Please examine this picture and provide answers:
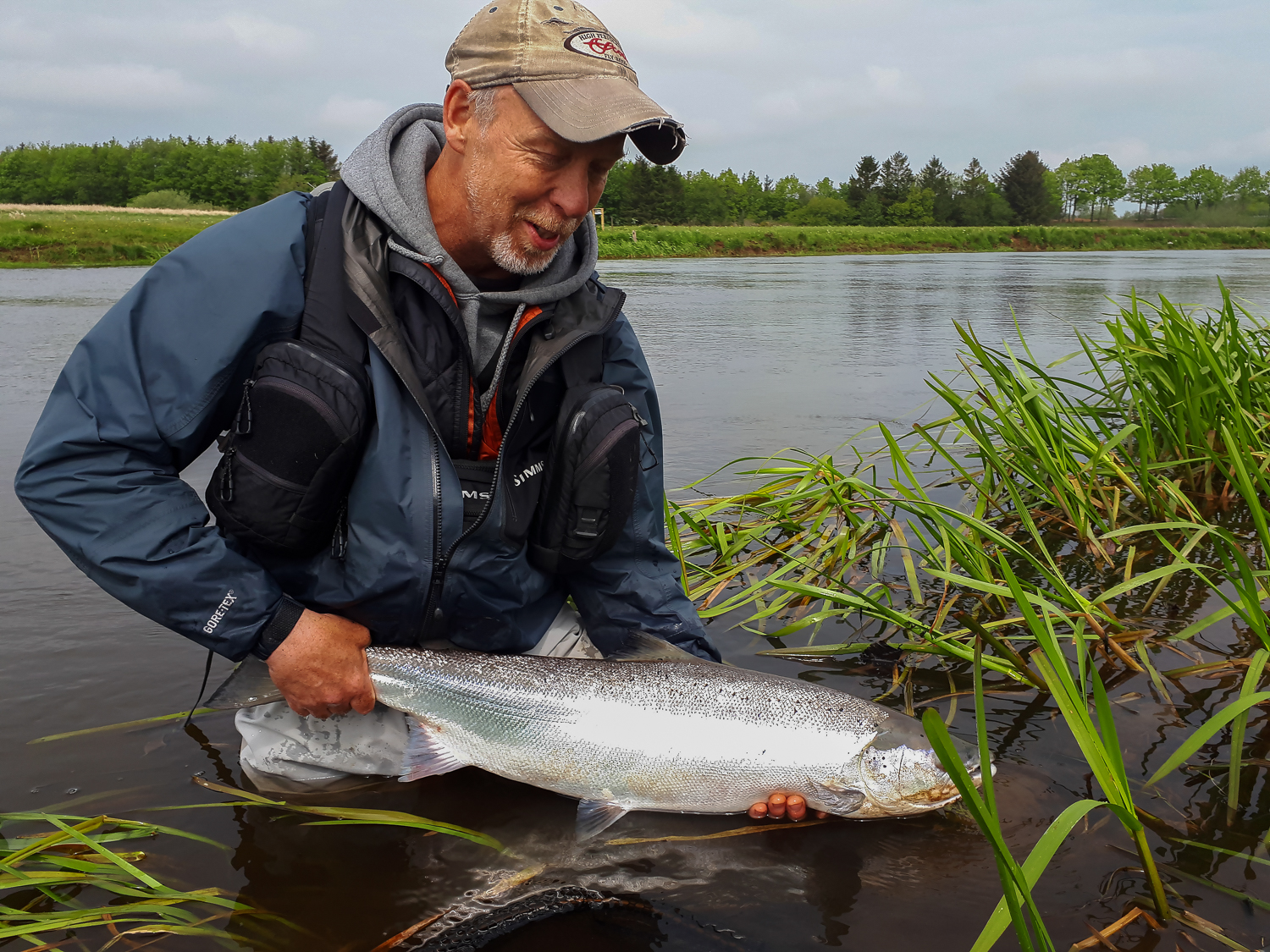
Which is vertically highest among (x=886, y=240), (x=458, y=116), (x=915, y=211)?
(x=915, y=211)

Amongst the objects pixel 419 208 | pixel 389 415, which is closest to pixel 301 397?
pixel 389 415

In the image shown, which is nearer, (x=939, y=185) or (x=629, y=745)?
(x=629, y=745)

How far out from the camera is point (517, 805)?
293 cm

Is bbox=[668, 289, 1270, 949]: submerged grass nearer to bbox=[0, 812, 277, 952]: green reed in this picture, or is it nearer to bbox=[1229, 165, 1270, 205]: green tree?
bbox=[0, 812, 277, 952]: green reed

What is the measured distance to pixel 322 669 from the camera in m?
2.66

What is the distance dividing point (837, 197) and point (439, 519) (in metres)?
129

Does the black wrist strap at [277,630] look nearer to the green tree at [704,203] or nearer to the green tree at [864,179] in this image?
the green tree at [704,203]

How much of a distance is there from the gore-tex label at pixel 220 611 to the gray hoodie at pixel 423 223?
1120 millimetres

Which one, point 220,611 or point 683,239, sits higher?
point 683,239

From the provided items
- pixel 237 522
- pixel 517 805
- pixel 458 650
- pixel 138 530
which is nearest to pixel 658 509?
pixel 458 650

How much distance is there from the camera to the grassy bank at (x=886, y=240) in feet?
168

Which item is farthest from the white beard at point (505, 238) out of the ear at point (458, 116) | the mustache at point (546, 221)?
the ear at point (458, 116)

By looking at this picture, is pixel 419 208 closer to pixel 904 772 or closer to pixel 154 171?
pixel 904 772

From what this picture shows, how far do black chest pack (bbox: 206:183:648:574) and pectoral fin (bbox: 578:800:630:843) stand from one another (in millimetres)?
862
